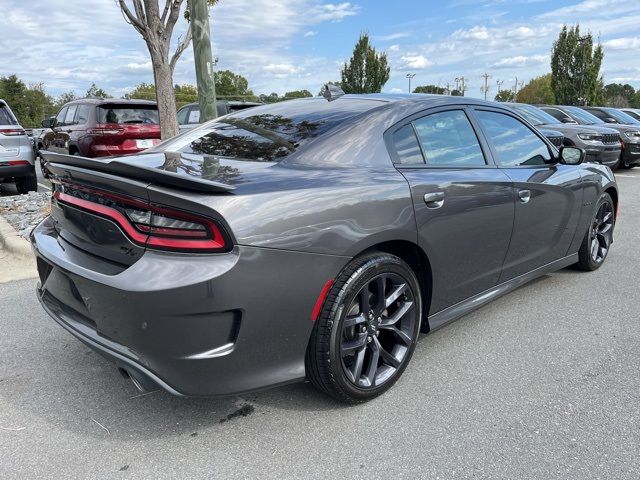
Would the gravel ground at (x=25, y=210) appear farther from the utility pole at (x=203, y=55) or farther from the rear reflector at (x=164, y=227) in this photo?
the rear reflector at (x=164, y=227)

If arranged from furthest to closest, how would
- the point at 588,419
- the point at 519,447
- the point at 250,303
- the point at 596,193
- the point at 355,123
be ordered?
the point at 596,193 < the point at 355,123 < the point at 588,419 < the point at 519,447 < the point at 250,303

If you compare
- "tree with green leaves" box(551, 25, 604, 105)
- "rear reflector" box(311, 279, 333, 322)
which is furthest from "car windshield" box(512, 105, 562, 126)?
"tree with green leaves" box(551, 25, 604, 105)

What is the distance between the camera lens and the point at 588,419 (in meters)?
2.44

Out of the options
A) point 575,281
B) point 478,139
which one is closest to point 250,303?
point 478,139

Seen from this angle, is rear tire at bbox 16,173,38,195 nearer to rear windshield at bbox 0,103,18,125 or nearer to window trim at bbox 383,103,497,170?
rear windshield at bbox 0,103,18,125

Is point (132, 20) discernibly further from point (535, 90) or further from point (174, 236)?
point (535, 90)

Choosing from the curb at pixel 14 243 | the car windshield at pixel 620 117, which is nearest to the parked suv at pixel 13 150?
the curb at pixel 14 243

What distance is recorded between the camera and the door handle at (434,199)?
8.86 ft

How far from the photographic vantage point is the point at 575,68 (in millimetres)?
36062

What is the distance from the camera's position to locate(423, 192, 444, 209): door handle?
8.86 feet

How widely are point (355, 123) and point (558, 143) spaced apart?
8993 mm

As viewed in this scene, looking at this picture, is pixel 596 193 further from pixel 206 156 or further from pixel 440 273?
pixel 206 156

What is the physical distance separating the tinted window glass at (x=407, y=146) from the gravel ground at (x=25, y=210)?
14.8 ft

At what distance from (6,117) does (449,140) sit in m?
8.13
